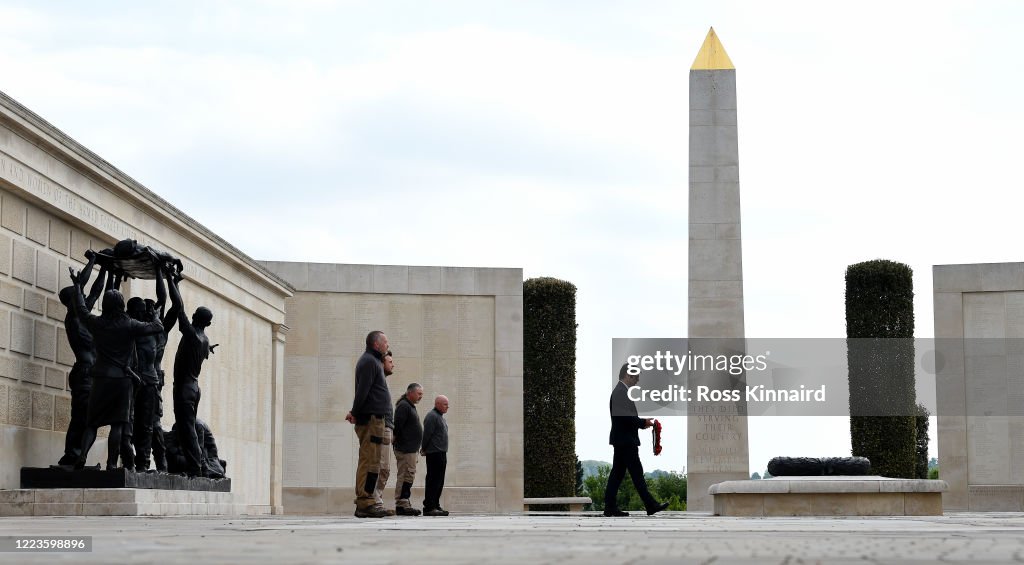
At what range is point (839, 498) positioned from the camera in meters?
16.6

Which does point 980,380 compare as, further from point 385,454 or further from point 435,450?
Result: point 385,454

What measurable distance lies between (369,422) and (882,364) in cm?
1682

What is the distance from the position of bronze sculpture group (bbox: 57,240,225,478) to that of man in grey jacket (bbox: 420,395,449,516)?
2406 mm

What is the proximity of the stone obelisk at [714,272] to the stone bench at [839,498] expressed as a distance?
6.35 metres

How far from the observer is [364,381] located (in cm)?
1059

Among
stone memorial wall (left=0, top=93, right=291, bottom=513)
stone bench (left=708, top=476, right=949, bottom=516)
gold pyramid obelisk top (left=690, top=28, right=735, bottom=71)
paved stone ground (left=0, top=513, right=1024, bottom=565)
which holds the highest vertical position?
gold pyramid obelisk top (left=690, top=28, right=735, bottom=71)

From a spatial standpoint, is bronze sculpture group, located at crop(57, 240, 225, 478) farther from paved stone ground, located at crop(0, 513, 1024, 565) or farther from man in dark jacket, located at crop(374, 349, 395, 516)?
paved stone ground, located at crop(0, 513, 1024, 565)

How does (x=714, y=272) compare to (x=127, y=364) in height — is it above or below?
above

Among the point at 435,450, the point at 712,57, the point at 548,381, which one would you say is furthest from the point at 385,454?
the point at 548,381

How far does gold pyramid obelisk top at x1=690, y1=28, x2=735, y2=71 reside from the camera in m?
23.5

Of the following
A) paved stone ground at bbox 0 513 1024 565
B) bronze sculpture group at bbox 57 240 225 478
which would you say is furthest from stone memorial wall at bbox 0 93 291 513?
paved stone ground at bbox 0 513 1024 565

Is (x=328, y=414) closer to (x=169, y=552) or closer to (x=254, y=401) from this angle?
(x=254, y=401)

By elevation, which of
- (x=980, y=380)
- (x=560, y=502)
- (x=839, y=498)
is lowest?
(x=560, y=502)

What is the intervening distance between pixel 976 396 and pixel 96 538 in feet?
70.1
